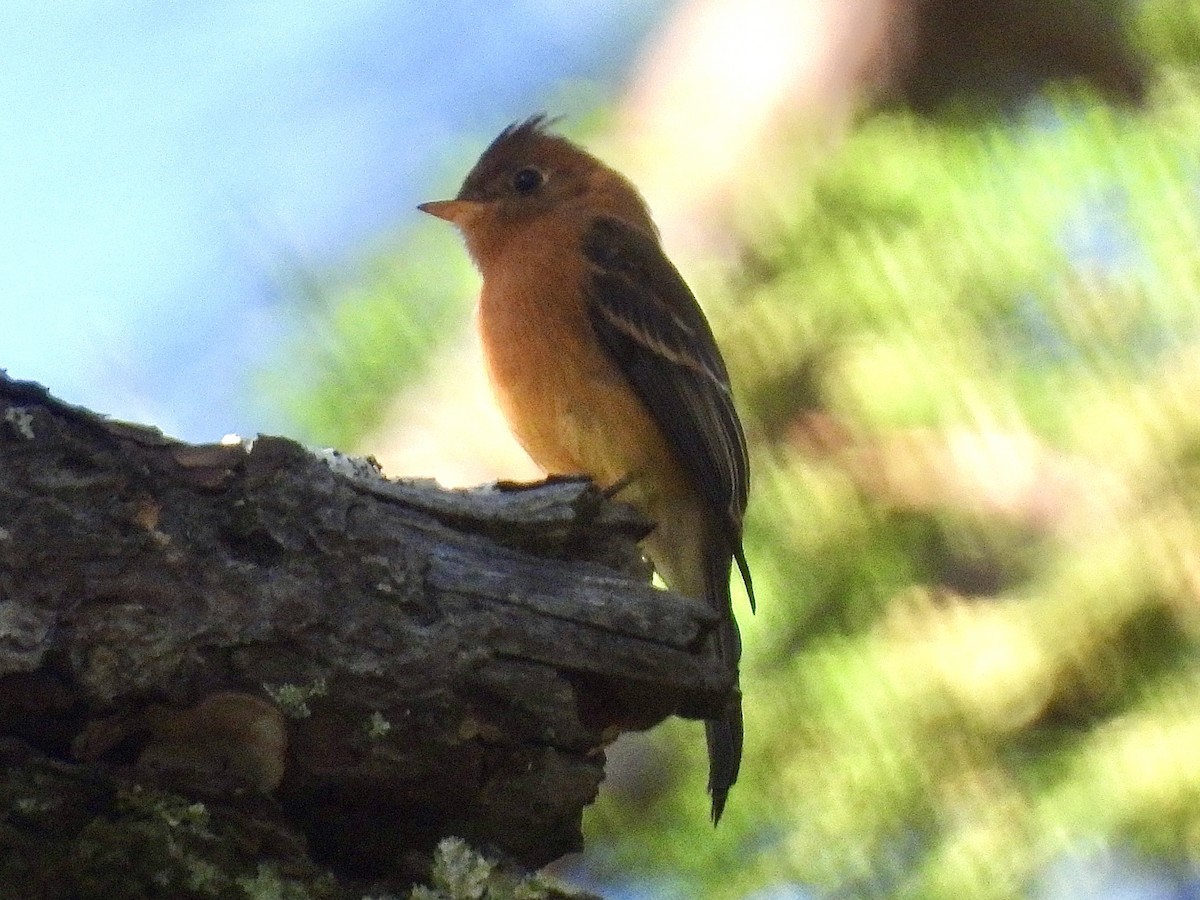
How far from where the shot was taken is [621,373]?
4723 millimetres

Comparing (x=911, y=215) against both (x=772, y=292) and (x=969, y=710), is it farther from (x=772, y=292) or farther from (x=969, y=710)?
(x=969, y=710)

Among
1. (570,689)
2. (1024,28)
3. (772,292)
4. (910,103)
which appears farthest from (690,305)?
(570,689)

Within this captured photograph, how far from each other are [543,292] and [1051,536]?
1.83 metres

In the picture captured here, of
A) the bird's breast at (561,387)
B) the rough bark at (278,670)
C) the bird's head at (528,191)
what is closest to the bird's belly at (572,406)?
the bird's breast at (561,387)

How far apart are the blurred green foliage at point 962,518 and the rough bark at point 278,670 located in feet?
2.91

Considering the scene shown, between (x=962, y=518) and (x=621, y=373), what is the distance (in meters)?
1.36

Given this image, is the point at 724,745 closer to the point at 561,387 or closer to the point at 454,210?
the point at 561,387

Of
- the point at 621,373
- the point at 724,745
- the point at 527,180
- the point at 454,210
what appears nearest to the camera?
the point at 724,745

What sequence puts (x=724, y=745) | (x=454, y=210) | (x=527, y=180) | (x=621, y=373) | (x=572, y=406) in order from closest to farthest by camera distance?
(x=724, y=745)
(x=572, y=406)
(x=621, y=373)
(x=454, y=210)
(x=527, y=180)

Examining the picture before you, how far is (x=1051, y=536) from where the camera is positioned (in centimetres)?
351

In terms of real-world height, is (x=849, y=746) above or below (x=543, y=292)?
below

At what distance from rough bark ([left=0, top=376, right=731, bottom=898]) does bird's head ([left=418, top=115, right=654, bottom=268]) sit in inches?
96.7

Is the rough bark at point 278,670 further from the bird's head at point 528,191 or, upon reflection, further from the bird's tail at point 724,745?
the bird's head at point 528,191

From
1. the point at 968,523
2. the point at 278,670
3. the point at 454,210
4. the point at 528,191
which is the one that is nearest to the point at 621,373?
the point at 454,210
